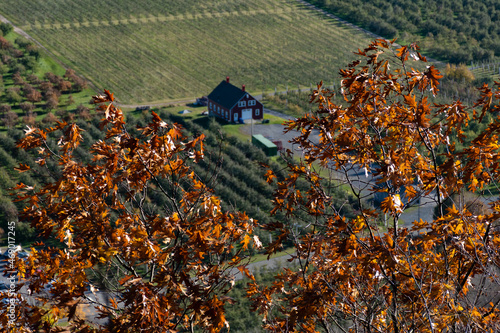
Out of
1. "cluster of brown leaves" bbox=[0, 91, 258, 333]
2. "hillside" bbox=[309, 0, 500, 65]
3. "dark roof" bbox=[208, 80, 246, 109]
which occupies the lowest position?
"dark roof" bbox=[208, 80, 246, 109]

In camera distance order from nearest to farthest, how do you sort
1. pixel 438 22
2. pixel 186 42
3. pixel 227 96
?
pixel 227 96 < pixel 186 42 < pixel 438 22

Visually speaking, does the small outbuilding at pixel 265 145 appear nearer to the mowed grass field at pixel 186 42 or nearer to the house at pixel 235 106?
the house at pixel 235 106

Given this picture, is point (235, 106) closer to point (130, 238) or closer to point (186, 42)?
point (186, 42)

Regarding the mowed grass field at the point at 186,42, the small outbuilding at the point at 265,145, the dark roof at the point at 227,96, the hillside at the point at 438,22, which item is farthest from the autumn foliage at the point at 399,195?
the hillside at the point at 438,22

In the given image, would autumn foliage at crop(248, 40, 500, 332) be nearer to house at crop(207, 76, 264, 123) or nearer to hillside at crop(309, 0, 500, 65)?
house at crop(207, 76, 264, 123)

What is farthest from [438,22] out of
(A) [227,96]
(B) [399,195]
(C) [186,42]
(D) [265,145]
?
(B) [399,195]

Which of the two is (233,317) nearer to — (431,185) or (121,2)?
(431,185)

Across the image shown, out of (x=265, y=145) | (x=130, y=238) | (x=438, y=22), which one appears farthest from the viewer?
(x=438, y=22)

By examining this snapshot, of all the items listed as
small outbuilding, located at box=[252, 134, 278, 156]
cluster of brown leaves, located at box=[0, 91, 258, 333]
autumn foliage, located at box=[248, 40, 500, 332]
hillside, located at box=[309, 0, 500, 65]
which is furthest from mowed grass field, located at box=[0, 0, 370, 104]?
autumn foliage, located at box=[248, 40, 500, 332]

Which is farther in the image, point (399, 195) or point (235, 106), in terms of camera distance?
point (235, 106)
